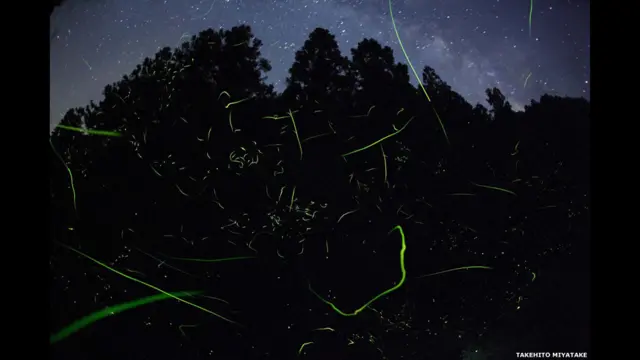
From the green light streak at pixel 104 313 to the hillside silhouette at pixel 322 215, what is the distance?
20 millimetres

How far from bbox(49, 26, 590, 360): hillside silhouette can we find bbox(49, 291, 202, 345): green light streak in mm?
20

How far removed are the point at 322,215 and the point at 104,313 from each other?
2.72ft

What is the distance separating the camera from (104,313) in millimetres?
1244

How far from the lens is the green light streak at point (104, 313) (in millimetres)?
1235

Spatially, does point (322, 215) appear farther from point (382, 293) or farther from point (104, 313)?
point (104, 313)

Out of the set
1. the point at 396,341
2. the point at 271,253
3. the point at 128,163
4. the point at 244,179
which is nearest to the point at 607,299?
the point at 396,341

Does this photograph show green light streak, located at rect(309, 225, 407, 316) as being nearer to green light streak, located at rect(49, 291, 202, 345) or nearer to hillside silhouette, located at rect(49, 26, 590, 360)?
hillside silhouette, located at rect(49, 26, 590, 360)

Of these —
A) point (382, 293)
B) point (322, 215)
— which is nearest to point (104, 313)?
point (322, 215)

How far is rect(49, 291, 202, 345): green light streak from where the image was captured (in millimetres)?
1235

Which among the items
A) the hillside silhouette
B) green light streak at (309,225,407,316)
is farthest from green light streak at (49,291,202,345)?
green light streak at (309,225,407,316)

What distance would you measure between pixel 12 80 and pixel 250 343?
1129 millimetres

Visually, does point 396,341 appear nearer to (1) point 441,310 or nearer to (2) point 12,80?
(1) point 441,310

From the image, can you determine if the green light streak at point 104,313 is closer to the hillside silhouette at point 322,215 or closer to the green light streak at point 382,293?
the hillside silhouette at point 322,215

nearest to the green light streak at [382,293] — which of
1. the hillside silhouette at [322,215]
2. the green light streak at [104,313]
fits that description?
the hillside silhouette at [322,215]
